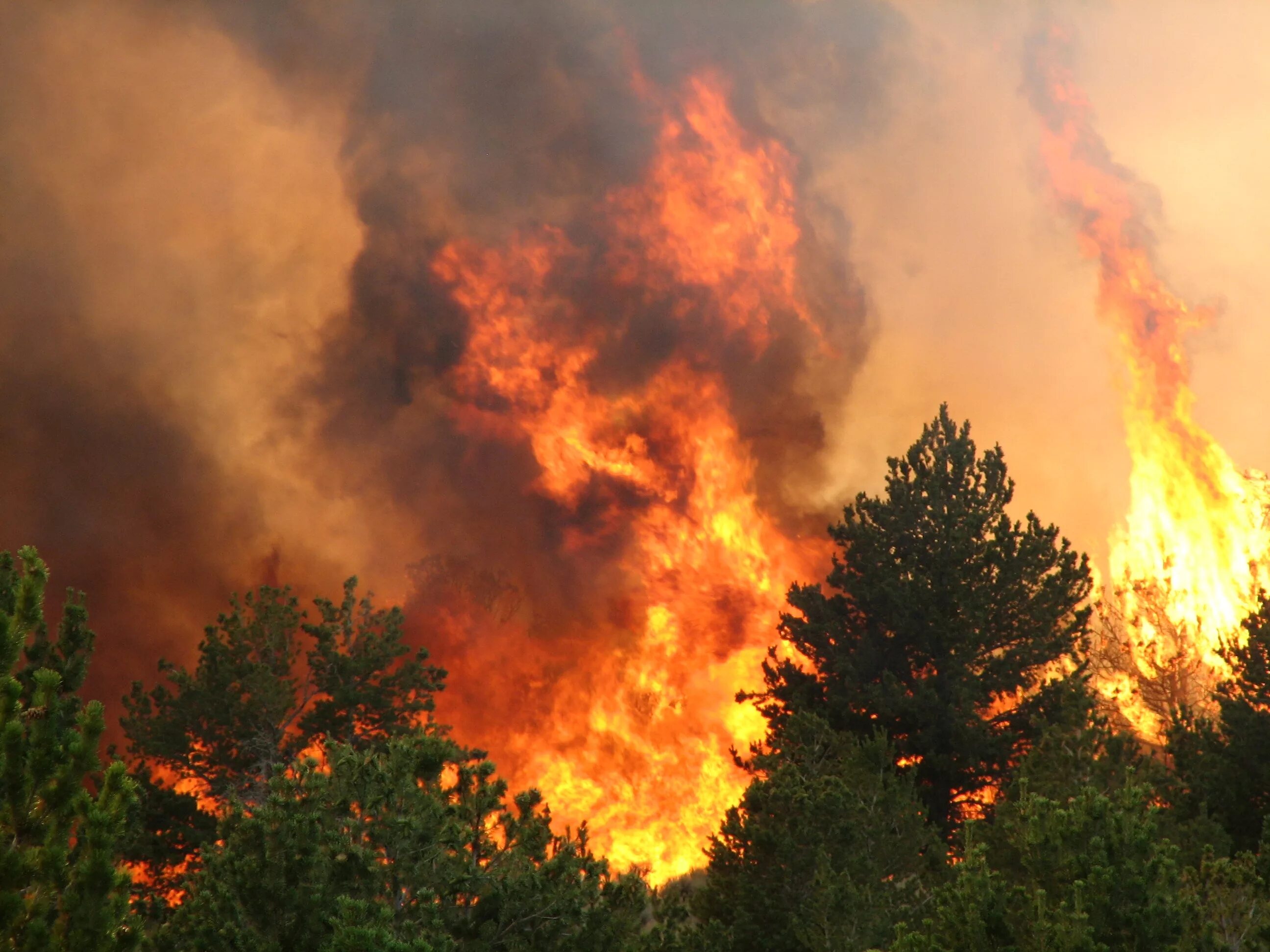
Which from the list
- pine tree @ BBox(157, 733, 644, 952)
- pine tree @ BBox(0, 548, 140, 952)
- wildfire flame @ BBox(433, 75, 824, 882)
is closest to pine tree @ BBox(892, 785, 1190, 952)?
pine tree @ BBox(157, 733, 644, 952)

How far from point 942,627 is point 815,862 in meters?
10.8

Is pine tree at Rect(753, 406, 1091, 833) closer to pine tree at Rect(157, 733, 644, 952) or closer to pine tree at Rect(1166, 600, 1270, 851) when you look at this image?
pine tree at Rect(1166, 600, 1270, 851)

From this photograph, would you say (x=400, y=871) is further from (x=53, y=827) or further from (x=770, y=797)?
(x=770, y=797)

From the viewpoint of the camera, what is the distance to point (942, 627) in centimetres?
2462

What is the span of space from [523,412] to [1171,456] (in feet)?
94.8

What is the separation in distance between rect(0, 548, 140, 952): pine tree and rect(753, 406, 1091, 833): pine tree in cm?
1713

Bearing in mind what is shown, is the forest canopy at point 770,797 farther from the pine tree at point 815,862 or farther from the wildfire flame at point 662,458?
the wildfire flame at point 662,458

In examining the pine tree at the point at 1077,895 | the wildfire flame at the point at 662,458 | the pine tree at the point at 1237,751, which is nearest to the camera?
the pine tree at the point at 1077,895

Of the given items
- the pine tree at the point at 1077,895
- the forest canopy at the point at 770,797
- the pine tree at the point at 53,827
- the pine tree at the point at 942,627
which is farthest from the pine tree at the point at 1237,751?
the pine tree at the point at 53,827

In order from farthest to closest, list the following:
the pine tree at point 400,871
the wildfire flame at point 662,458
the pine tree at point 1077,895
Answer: the wildfire flame at point 662,458 < the pine tree at point 400,871 < the pine tree at point 1077,895

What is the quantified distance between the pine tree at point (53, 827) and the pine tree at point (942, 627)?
17.1 meters

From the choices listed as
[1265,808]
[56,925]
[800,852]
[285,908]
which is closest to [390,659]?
[800,852]

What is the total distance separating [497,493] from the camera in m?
43.5

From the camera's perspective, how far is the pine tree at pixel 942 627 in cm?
2417
